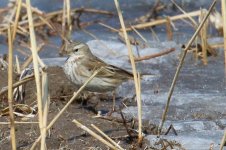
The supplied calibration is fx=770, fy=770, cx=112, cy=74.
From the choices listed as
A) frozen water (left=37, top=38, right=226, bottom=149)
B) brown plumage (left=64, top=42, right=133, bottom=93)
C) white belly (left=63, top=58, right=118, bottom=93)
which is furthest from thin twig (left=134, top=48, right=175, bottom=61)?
white belly (left=63, top=58, right=118, bottom=93)

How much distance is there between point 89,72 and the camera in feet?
25.8

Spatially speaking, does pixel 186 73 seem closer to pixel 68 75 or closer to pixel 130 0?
pixel 68 75

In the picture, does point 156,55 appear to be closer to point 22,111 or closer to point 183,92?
point 183,92

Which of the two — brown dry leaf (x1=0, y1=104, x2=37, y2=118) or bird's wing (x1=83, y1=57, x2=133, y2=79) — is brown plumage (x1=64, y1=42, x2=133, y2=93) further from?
brown dry leaf (x1=0, y1=104, x2=37, y2=118)

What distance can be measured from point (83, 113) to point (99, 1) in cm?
694

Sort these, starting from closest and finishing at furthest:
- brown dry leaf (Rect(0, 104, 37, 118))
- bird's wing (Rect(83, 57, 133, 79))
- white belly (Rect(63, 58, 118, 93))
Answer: brown dry leaf (Rect(0, 104, 37, 118)) → white belly (Rect(63, 58, 118, 93)) → bird's wing (Rect(83, 57, 133, 79))

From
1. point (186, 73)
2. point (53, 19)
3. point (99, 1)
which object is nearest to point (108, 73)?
point (186, 73)

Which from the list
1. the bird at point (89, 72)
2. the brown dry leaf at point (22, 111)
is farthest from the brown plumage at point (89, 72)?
the brown dry leaf at point (22, 111)

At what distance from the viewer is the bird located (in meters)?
7.72

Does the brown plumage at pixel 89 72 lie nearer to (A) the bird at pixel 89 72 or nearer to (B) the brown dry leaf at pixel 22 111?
(A) the bird at pixel 89 72

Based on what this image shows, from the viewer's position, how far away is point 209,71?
927 cm

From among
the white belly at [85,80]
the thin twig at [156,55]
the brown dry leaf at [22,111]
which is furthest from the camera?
the thin twig at [156,55]

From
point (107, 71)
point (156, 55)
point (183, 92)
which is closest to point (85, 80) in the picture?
point (107, 71)

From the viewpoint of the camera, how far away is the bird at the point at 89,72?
25.3ft
